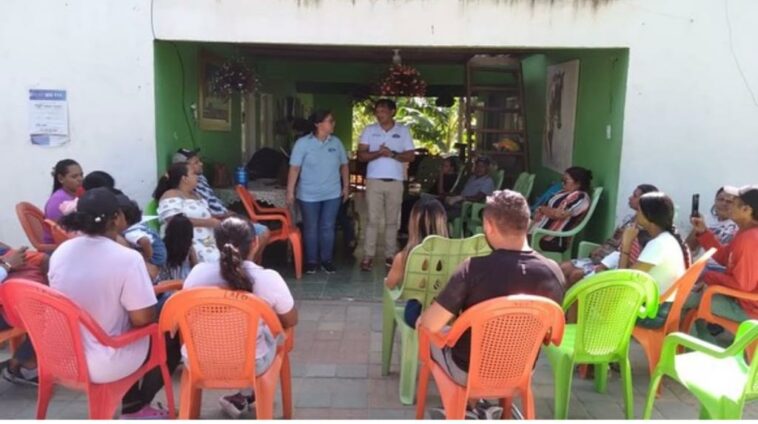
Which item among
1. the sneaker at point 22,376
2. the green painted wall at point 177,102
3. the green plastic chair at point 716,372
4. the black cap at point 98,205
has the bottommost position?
the sneaker at point 22,376

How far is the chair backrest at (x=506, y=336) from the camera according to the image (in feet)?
7.66

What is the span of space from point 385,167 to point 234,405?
306cm

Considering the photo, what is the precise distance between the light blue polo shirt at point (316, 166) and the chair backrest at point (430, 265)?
2.57m

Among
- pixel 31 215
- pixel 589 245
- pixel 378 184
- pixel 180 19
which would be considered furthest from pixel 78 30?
pixel 589 245

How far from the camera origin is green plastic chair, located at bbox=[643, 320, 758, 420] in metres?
2.39

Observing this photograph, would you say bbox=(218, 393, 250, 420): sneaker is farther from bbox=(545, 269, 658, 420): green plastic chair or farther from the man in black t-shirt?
bbox=(545, 269, 658, 420): green plastic chair

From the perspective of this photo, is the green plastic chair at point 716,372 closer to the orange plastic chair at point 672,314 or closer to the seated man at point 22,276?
the orange plastic chair at point 672,314

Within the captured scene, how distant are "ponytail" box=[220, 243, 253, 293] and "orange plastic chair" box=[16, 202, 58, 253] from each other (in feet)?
6.50

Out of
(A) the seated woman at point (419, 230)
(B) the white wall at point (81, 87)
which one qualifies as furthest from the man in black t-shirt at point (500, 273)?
(B) the white wall at point (81, 87)

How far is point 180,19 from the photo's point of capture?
15.2 ft

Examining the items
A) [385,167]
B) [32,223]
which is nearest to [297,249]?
[385,167]

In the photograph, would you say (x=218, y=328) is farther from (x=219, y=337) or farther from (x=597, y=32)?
(x=597, y=32)

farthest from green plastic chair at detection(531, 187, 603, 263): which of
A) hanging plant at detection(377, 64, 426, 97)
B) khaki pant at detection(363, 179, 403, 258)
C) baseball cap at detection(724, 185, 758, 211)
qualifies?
hanging plant at detection(377, 64, 426, 97)

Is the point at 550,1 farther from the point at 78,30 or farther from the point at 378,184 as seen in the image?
the point at 78,30
